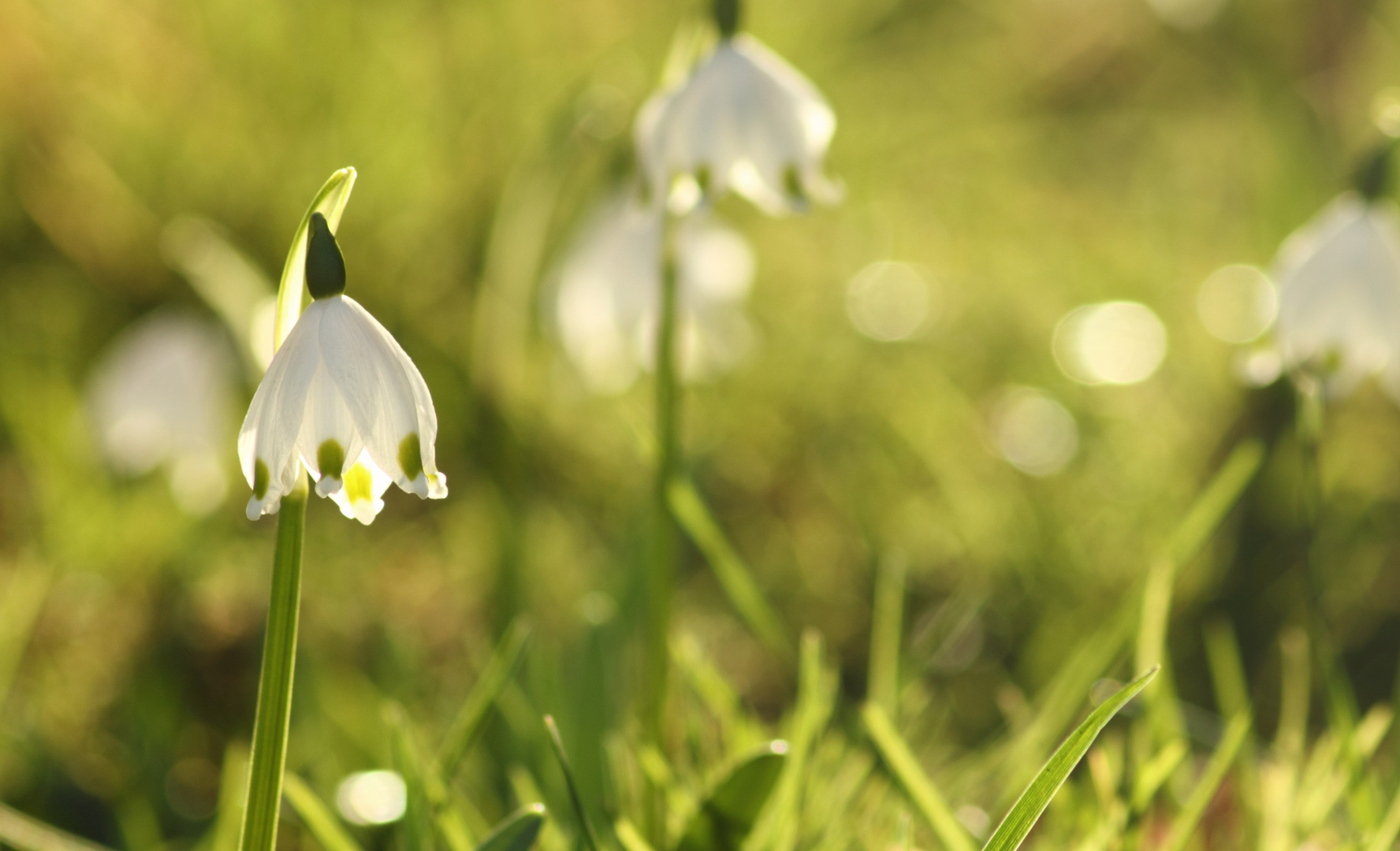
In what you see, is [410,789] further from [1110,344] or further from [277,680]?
[1110,344]

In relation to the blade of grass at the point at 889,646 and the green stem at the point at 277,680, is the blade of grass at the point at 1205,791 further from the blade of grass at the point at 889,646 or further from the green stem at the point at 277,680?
the green stem at the point at 277,680

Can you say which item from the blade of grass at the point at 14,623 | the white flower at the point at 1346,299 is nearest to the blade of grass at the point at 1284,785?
the white flower at the point at 1346,299

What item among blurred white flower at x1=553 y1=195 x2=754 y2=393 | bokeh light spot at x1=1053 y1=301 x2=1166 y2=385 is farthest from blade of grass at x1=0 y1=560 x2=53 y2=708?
bokeh light spot at x1=1053 y1=301 x2=1166 y2=385

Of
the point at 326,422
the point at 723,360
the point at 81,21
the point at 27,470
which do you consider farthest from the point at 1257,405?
the point at 81,21

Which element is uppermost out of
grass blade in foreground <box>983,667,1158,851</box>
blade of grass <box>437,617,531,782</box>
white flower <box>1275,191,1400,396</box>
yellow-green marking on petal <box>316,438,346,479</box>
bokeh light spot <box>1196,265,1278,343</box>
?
bokeh light spot <box>1196,265,1278,343</box>

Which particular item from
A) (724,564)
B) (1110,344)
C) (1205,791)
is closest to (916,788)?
(1205,791)

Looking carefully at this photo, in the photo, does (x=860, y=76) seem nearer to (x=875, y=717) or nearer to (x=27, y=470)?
(x=27, y=470)

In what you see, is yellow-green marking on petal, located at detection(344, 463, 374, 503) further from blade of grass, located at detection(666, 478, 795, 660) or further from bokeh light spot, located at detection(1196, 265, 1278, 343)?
bokeh light spot, located at detection(1196, 265, 1278, 343)
